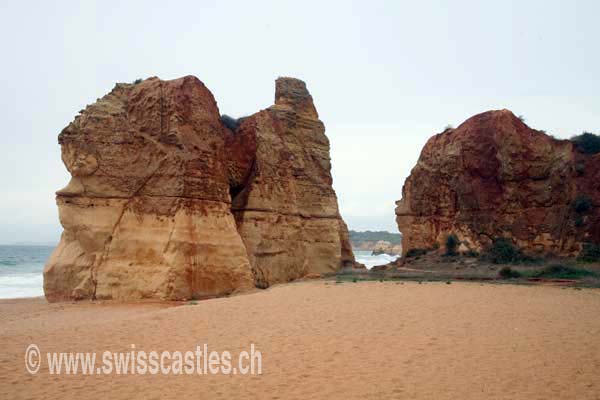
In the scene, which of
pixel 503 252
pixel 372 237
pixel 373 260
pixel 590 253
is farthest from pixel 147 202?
pixel 372 237

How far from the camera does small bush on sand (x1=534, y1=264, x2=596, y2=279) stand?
57.1 ft

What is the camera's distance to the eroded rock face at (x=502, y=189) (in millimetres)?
21203

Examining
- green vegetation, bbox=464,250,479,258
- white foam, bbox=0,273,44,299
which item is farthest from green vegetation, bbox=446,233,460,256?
white foam, bbox=0,273,44,299

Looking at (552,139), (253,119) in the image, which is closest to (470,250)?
(552,139)

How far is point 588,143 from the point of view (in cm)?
2244

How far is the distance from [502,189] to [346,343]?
61.5ft

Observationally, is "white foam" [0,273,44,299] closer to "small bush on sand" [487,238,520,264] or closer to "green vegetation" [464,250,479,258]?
"green vegetation" [464,250,479,258]

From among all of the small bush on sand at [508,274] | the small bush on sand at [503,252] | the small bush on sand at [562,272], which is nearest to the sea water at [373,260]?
the small bush on sand at [503,252]

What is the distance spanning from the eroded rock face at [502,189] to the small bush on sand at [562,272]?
9.54 feet

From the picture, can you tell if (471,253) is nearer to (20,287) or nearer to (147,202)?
(147,202)

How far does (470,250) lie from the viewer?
23.5 m

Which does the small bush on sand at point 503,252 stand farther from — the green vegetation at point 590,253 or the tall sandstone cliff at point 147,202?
the tall sandstone cliff at point 147,202

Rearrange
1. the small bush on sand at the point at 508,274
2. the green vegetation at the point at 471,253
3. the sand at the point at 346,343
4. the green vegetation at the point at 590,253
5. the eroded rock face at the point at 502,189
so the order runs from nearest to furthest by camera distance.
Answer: the sand at the point at 346,343 < the small bush on sand at the point at 508,274 < the green vegetation at the point at 590,253 < the eroded rock face at the point at 502,189 < the green vegetation at the point at 471,253

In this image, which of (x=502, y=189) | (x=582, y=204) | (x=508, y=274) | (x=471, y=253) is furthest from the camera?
(x=502, y=189)
